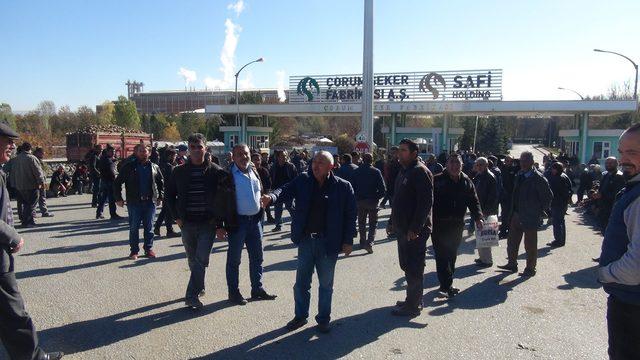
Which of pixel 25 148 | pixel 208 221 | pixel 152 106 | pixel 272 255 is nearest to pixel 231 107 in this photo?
pixel 25 148

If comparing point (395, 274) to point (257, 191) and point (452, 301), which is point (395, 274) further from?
point (257, 191)

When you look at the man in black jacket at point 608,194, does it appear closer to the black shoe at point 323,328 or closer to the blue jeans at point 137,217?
the black shoe at point 323,328

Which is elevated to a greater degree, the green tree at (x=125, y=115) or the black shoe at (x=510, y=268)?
the green tree at (x=125, y=115)

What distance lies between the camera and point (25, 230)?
1059 cm

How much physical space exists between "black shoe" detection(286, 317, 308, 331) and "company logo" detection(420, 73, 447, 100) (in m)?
32.2

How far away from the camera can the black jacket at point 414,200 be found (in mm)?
5508

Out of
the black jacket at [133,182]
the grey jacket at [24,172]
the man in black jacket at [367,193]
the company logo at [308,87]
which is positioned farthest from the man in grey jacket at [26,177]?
the company logo at [308,87]

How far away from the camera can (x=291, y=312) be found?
5.62 meters

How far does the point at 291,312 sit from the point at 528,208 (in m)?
4.00

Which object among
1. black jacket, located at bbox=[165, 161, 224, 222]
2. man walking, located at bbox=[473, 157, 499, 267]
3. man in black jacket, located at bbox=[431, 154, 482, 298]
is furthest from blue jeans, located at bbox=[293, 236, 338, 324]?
man walking, located at bbox=[473, 157, 499, 267]

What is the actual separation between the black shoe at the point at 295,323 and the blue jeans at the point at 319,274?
0.04 meters

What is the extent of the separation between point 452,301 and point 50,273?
18.5 ft

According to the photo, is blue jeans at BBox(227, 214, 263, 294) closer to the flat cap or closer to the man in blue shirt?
the man in blue shirt

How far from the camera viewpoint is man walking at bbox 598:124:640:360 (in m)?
2.84
